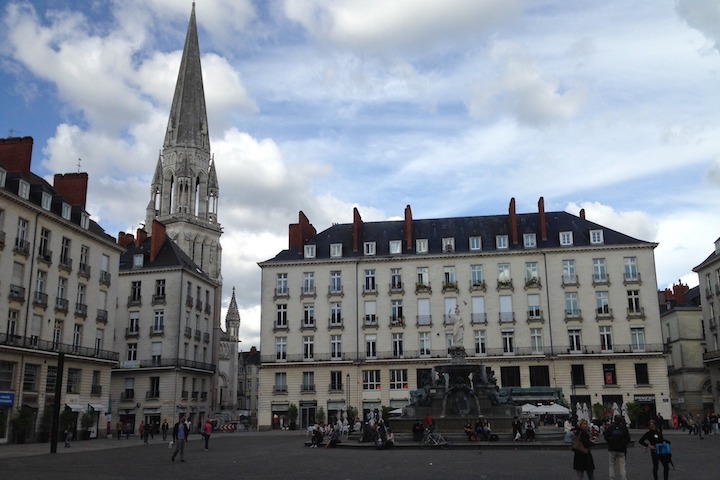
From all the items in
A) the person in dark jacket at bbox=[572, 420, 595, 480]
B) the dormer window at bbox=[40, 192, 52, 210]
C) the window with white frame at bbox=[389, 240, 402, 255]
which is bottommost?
the person in dark jacket at bbox=[572, 420, 595, 480]

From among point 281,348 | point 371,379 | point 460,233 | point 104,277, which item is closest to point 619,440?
point 104,277

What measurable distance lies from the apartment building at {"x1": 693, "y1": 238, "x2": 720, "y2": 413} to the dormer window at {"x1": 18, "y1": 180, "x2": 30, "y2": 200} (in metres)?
53.9

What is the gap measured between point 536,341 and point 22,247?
4073cm

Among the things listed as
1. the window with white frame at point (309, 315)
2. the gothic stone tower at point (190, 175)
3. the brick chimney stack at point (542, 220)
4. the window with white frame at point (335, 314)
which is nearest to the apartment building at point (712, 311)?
the brick chimney stack at point (542, 220)

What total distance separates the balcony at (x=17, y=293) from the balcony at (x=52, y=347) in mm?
2308

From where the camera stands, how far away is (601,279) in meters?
61.7

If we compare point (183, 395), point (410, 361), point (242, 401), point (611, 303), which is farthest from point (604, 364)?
point (242, 401)

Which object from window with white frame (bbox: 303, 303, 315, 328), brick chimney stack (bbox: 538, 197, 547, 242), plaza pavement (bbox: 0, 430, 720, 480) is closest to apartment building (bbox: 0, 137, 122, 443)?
plaza pavement (bbox: 0, 430, 720, 480)

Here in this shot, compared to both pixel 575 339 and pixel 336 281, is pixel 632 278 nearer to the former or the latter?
pixel 575 339

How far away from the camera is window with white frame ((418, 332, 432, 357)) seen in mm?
62188

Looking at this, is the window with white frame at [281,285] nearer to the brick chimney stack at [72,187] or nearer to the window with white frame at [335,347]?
the window with white frame at [335,347]

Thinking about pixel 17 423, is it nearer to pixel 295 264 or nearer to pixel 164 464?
pixel 164 464

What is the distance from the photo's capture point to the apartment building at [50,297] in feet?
140

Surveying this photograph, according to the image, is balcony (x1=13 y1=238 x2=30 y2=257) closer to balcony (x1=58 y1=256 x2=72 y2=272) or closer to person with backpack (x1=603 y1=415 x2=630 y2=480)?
balcony (x1=58 y1=256 x2=72 y2=272)
